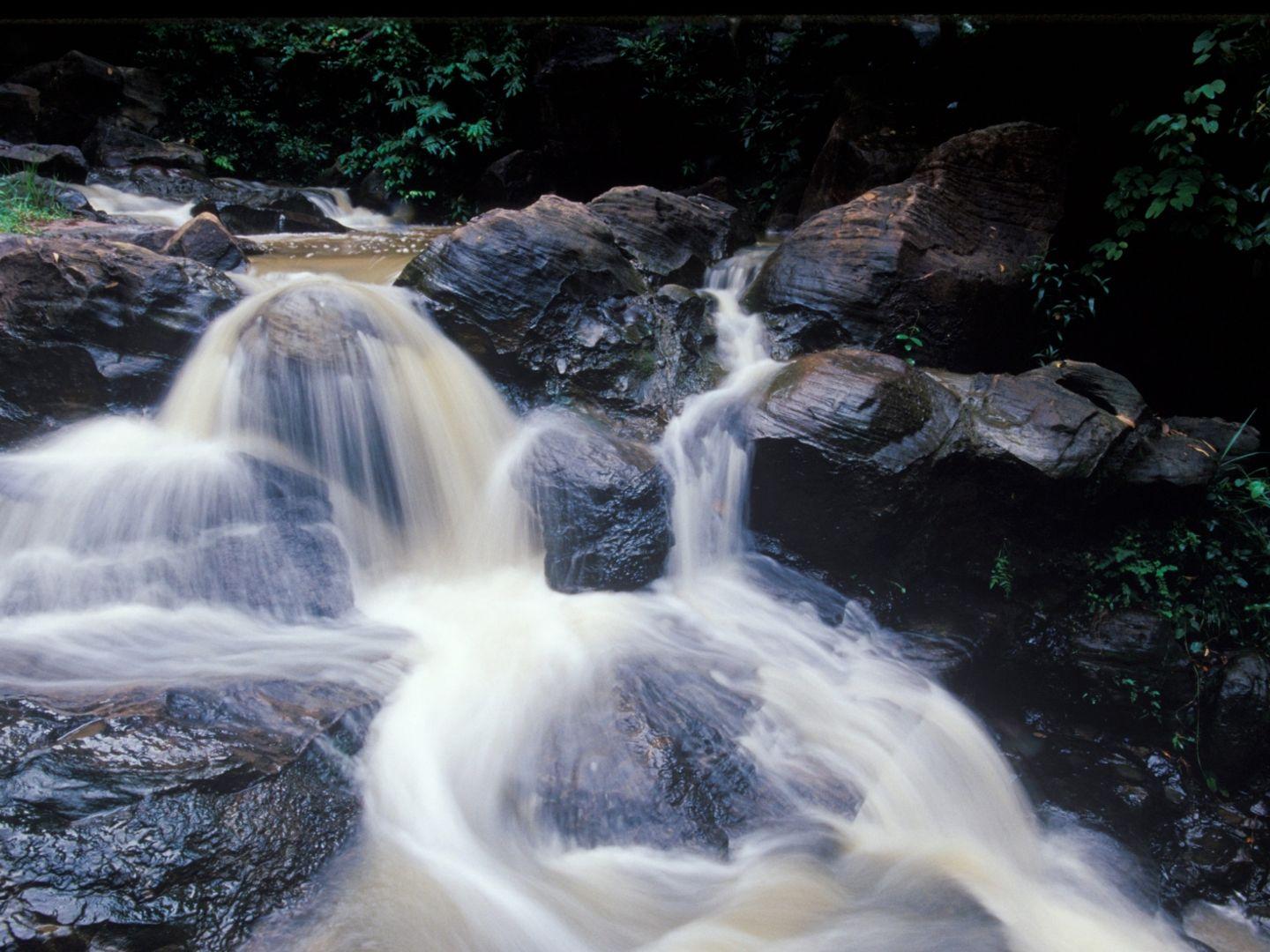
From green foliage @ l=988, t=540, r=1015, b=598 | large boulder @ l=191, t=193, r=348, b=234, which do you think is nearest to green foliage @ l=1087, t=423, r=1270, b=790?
green foliage @ l=988, t=540, r=1015, b=598

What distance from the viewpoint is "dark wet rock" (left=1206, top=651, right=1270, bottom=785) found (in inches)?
159

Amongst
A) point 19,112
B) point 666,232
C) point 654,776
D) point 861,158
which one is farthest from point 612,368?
point 19,112

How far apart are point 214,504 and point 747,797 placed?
130 inches

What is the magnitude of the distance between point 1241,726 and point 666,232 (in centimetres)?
559

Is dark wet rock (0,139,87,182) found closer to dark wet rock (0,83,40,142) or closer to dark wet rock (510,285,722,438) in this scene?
dark wet rock (0,83,40,142)

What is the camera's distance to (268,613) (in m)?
3.78

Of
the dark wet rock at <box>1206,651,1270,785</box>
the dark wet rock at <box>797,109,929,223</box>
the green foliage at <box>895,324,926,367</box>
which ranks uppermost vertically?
the dark wet rock at <box>797,109,929,223</box>

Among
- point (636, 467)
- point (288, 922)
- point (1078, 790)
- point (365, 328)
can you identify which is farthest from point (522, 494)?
point (1078, 790)

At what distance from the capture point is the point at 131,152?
384 inches

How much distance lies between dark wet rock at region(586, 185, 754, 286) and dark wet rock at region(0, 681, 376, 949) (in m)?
4.78

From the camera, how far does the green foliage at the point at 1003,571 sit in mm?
4488

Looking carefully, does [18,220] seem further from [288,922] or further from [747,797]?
[747,797]

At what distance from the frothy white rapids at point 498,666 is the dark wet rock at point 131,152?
704 centimetres

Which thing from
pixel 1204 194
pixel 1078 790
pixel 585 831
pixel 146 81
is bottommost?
pixel 1078 790
